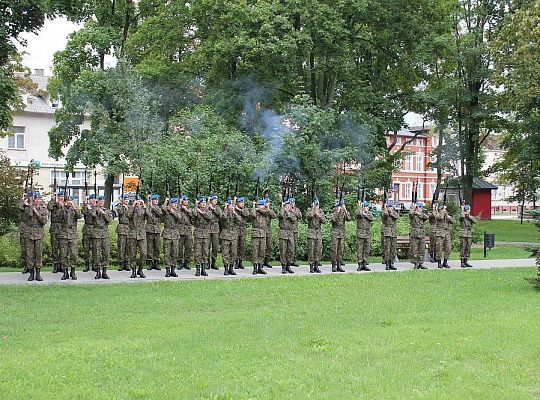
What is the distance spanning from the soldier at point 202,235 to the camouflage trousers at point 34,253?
3.98 m

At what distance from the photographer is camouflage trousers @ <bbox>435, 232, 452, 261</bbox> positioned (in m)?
22.7

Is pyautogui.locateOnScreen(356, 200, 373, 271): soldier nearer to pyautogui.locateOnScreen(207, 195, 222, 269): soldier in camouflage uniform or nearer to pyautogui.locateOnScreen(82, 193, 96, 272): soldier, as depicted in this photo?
pyautogui.locateOnScreen(207, 195, 222, 269): soldier in camouflage uniform

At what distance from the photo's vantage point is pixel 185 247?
20.9m

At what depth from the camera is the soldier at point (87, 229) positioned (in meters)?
18.8

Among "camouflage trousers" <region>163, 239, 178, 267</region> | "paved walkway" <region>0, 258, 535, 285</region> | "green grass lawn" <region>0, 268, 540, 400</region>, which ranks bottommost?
"green grass lawn" <region>0, 268, 540, 400</region>

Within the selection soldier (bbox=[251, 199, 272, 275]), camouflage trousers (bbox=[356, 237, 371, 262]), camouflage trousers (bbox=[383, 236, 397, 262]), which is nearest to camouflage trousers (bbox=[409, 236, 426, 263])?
camouflage trousers (bbox=[383, 236, 397, 262])

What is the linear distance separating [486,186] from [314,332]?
155 feet

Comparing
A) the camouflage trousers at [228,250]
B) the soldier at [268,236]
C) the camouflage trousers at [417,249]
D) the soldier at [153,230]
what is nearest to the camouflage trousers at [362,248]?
the camouflage trousers at [417,249]

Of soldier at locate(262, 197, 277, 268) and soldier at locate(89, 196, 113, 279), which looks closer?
soldier at locate(89, 196, 113, 279)

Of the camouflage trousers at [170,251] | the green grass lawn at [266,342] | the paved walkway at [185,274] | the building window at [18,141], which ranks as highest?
the building window at [18,141]

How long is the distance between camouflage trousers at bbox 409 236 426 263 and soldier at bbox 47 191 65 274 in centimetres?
1017

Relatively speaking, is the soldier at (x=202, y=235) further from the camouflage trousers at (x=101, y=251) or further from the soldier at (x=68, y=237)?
the soldier at (x=68, y=237)

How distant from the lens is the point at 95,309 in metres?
12.9

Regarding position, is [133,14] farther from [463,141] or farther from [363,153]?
[463,141]
